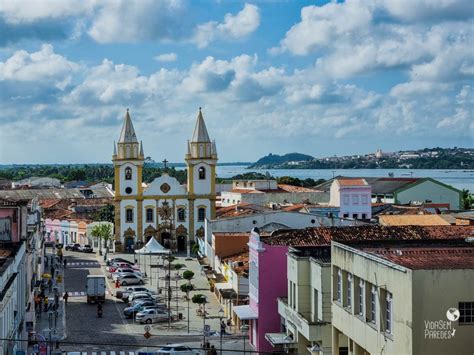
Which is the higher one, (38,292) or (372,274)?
(372,274)

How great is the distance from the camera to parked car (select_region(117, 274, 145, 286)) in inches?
2196

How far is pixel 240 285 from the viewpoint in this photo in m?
42.4

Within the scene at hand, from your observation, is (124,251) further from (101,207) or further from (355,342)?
(355,342)

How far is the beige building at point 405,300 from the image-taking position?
19016mm

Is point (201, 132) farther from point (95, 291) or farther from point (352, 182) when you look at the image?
point (95, 291)

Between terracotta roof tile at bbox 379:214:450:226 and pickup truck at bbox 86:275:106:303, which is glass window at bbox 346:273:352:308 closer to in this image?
pickup truck at bbox 86:275:106:303

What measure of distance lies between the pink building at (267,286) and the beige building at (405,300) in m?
8.18

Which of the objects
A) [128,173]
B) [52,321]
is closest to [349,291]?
[52,321]

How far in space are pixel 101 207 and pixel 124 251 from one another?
23.1 m

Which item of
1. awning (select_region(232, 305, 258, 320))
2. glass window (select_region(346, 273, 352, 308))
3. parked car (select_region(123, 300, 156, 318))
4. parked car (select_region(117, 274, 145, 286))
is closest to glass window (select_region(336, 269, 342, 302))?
glass window (select_region(346, 273, 352, 308))

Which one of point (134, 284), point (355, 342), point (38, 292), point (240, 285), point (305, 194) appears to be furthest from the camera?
point (305, 194)

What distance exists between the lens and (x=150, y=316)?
4200 centimetres

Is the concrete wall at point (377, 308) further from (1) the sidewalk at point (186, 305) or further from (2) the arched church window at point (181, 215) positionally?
(2) the arched church window at point (181, 215)

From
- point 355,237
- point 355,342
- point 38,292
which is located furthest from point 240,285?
point 355,342
